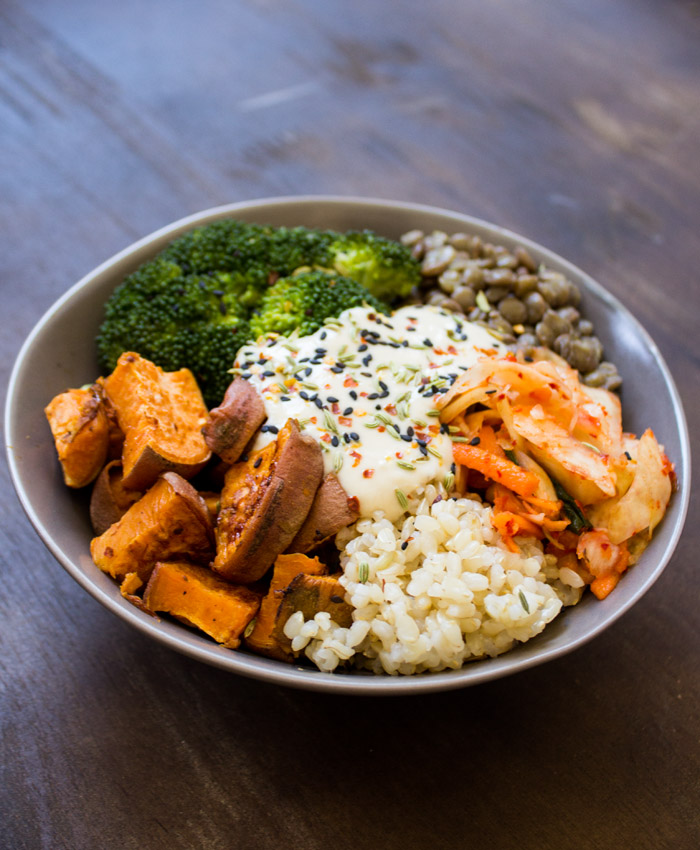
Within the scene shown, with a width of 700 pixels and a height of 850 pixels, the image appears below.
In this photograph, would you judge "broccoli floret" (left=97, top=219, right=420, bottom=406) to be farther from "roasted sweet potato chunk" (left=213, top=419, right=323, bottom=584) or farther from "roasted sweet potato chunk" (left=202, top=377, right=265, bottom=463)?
"roasted sweet potato chunk" (left=213, top=419, right=323, bottom=584)

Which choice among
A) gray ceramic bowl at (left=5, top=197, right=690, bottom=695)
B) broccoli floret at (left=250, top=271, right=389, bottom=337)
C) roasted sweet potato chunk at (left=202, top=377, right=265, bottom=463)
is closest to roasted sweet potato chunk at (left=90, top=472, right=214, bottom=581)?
gray ceramic bowl at (left=5, top=197, right=690, bottom=695)

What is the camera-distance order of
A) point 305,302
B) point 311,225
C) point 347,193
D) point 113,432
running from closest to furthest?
point 113,432 → point 305,302 → point 311,225 → point 347,193

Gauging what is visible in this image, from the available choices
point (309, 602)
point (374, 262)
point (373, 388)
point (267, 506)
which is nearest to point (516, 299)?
point (374, 262)

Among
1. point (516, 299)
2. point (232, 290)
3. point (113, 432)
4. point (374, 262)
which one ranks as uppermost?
point (516, 299)

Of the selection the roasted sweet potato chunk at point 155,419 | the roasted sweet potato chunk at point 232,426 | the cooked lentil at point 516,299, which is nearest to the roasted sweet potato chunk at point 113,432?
the roasted sweet potato chunk at point 155,419

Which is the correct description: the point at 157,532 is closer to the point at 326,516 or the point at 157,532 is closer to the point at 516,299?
the point at 326,516
